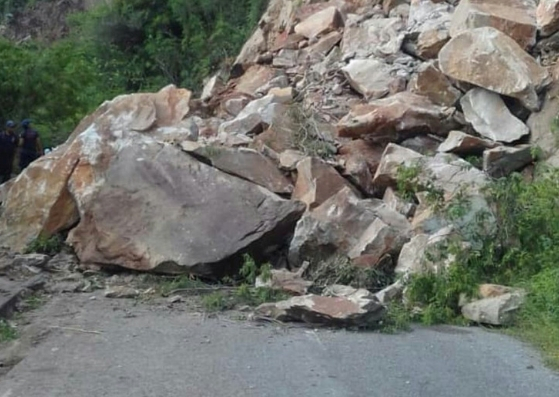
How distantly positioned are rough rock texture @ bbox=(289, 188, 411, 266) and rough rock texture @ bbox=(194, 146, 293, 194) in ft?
3.21

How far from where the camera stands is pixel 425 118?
12961 mm

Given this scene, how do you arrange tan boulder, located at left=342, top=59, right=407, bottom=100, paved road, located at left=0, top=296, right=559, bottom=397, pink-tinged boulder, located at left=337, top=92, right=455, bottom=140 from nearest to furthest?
paved road, located at left=0, top=296, right=559, bottom=397 → pink-tinged boulder, located at left=337, top=92, right=455, bottom=140 → tan boulder, located at left=342, top=59, right=407, bottom=100

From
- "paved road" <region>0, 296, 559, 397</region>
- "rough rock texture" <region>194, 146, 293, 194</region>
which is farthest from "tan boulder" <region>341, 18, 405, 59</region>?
"paved road" <region>0, 296, 559, 397</region>

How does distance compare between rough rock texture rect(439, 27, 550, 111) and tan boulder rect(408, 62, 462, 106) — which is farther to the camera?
tan boulder rect(408, 62, 462, 106)

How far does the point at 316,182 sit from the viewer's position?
11938mm

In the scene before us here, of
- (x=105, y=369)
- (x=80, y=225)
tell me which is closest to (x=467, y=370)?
(x=105, y=369)

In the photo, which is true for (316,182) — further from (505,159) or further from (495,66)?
(495,66)

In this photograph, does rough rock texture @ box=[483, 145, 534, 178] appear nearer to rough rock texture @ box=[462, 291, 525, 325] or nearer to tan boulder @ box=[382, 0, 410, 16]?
rough rock texture @ box=[462, 291, 525, 325]

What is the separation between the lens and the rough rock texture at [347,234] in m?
10.8

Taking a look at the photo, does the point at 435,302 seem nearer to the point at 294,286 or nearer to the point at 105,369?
the point at 294,286

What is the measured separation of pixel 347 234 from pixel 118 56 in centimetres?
1920

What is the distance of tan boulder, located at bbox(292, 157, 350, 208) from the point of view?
11844mm

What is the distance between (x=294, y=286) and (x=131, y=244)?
1951 mm

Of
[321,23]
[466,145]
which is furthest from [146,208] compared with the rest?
[321,23]
